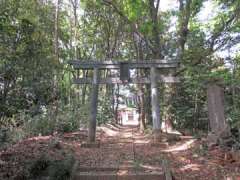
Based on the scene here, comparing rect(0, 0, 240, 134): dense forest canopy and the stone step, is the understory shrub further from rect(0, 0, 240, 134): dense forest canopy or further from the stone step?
the stone step

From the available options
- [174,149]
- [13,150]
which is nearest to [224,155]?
[174,149]

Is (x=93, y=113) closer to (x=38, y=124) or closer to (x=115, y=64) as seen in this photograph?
(x=115, y=64)

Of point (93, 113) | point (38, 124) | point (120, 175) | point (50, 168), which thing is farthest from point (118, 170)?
point (38, 124)

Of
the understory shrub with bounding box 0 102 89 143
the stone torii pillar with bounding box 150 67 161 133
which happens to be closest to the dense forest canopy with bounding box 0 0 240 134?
the understory shrub with bounding box 0 102 89 143

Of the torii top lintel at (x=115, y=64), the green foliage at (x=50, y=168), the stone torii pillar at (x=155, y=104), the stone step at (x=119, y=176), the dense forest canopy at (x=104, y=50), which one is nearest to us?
the green foliage at (x=50, y=168)

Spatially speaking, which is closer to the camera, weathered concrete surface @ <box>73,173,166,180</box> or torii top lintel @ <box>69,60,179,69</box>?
weathered concrete surface @ <box>73,173,166,180</box>

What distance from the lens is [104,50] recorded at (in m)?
22.7

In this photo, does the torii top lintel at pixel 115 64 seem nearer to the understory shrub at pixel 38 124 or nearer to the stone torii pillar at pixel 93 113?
the stone torii pillar at pixel 93 113

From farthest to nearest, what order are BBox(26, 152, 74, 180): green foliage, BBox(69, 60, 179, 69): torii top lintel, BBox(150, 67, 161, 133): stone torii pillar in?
BBox(69, 60, 179, 69): torii top lintel, BBox(150, 67, 161, 133): stone torii pillar, BBox(26, 152, 74, 180): green foliage

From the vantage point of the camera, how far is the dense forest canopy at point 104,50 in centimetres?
682

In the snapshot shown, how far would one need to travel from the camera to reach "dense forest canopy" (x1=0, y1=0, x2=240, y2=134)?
6816 mm

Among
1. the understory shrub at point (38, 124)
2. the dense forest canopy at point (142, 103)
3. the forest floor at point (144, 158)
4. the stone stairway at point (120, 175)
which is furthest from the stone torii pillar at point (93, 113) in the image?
the stone stairway at point (120, 175)

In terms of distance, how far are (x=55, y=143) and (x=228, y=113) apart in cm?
529

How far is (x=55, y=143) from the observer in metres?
7.74
